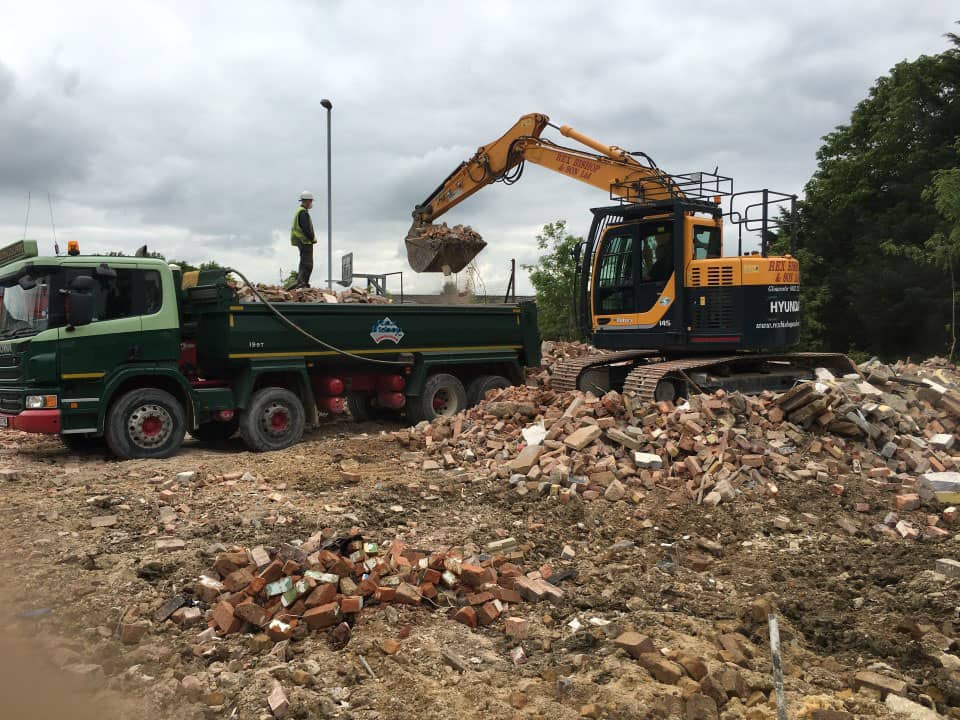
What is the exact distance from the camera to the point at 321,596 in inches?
200

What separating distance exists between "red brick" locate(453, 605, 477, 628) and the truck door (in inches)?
254

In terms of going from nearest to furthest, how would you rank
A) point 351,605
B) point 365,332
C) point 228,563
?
point 351,605 < point 228,563 < point 365,332

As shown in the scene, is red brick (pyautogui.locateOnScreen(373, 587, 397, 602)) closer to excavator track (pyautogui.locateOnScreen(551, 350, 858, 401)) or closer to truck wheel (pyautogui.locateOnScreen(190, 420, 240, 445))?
excavator track (pyautogui.locateOnScreen(551, 350, 858, 401))

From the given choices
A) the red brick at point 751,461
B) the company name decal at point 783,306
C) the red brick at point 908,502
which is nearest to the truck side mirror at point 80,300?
the red brick at point 751,461

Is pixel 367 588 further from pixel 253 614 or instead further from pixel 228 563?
pixel 228 563

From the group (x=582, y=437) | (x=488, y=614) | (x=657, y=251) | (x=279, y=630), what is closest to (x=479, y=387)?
(x=657, y=251)

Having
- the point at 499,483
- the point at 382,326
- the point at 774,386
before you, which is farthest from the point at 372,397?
the point at 774,386

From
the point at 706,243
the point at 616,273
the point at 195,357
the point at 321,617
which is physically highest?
the point at 706,243

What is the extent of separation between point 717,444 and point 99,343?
7313mm

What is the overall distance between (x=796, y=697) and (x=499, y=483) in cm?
448

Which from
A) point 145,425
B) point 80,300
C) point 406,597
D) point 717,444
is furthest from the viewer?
point 145,425

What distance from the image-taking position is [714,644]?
4684 mm

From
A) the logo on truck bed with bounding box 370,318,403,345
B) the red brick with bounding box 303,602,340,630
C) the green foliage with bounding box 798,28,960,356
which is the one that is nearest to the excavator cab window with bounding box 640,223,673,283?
the logo on truck bed with bounding box 370,318,403,345

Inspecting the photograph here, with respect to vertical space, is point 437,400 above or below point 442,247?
below
